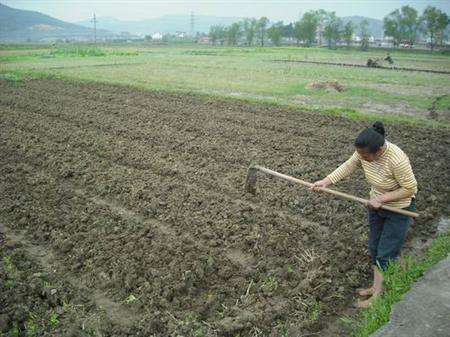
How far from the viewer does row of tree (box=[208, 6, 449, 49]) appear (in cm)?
7269

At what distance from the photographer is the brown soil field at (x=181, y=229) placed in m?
4.40

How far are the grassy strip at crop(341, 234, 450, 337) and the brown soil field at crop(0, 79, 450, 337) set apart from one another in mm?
348

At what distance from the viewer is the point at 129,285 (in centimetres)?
476

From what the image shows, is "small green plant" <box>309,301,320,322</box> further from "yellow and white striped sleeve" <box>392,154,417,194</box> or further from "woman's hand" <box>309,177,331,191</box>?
"yellow and white striped sleeve" <box>392,154,417,194</box>

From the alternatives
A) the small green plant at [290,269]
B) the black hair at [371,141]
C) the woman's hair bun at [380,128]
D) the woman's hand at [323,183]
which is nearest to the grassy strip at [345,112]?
the woman's hand at [323,183]

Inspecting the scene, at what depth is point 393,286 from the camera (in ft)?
15.4

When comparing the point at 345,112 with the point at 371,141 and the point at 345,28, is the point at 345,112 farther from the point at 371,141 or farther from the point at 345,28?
the point at 345,28

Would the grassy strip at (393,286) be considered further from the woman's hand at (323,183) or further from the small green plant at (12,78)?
the small green plant at (12,78)

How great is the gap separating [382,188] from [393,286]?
4.07ft

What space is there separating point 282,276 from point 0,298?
333 cm

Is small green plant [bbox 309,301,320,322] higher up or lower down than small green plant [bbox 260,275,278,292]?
lower down

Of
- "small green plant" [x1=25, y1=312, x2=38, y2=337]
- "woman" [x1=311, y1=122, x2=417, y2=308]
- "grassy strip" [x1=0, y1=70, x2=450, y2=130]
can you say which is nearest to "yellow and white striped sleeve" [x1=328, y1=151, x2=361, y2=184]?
"woman" [x1=311, y1=122, x2=417, y2=308]

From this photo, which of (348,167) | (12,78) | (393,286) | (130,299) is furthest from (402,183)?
(12,78)

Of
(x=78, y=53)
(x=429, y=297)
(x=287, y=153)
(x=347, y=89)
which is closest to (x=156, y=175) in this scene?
(x=287, y=153)
